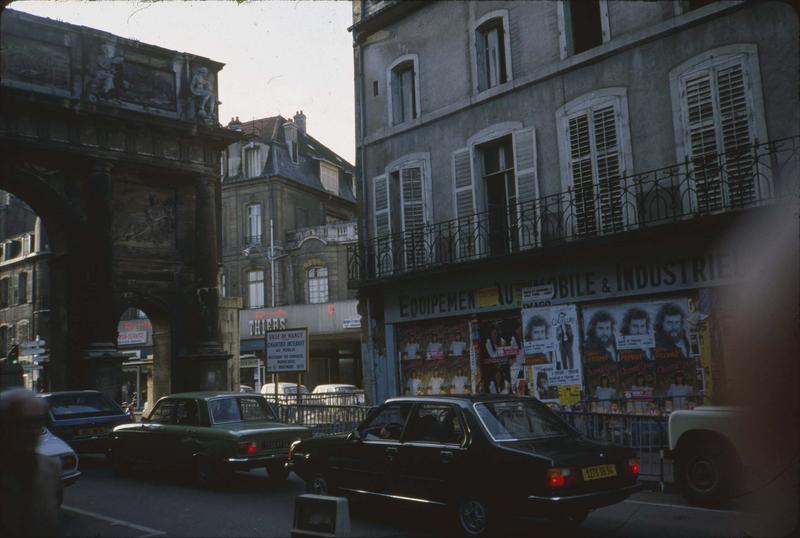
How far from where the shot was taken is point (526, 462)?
7.04 meters

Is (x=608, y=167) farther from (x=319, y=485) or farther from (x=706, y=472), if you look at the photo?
(x=319, y=485)

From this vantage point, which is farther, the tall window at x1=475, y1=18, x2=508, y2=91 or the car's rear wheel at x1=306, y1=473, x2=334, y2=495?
the tall window at x1=475, y1=18, x2=508, y2=91

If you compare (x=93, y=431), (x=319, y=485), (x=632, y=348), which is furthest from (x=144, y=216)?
(x=319, y=485)

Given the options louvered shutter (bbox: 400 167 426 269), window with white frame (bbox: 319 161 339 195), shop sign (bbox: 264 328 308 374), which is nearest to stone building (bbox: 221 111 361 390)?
window with white frame (bbox: 319 161 339 195)

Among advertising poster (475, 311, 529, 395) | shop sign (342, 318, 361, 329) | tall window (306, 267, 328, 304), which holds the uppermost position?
tall window (306, 267, 328, 304)

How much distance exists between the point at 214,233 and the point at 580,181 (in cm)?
1471

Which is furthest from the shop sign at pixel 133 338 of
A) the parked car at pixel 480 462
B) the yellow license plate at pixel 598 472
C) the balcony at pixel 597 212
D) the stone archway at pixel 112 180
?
the yellow license plate at pixel 598 472

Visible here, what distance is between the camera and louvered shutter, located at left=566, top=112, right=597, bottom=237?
585 inches

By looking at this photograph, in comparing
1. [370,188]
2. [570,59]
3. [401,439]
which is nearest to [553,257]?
[570,59]

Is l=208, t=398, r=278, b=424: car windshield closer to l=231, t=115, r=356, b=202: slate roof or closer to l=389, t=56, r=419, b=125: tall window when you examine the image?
l=389, t=56, r=419, b=125: tall window

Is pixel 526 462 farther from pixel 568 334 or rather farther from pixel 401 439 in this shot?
pixel 568 334

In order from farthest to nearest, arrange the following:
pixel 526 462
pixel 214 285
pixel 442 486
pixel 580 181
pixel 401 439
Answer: pixel 214 285
pixel 580 181
pixel 401 439
pixel 442 486
pixel 526 462

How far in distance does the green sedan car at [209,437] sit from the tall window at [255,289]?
30854mm

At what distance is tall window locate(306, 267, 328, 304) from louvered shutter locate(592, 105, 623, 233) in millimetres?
28930
